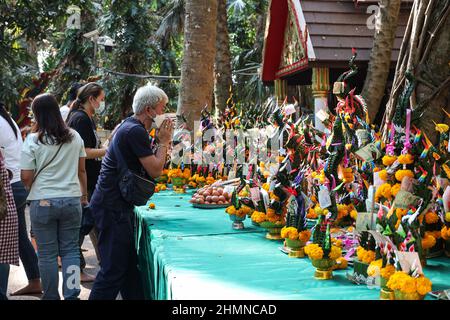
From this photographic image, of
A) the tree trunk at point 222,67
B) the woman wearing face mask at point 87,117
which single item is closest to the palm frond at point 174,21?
the tree trunk at point 222,67

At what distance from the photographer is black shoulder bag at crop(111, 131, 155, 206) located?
3.39m

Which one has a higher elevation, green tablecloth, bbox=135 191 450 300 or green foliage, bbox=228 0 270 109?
green foliage, bbox=228 0 270 109

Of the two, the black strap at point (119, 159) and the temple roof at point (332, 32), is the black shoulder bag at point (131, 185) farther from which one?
the temple roof at point (332, 32)

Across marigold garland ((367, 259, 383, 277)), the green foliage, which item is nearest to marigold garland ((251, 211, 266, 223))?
marigold garland ((367, 259, 383, 277))

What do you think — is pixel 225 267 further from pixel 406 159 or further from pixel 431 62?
pixel 431 62

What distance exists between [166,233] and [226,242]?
45 cm

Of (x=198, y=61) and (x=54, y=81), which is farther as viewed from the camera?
(x=54, y=81)

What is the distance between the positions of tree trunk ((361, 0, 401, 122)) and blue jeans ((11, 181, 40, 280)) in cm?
333

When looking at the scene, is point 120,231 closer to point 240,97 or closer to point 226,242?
point 226,242

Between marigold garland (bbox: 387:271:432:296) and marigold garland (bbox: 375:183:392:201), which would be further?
marigold garland (bbox: 375:183:392:201)

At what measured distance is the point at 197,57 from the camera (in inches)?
278

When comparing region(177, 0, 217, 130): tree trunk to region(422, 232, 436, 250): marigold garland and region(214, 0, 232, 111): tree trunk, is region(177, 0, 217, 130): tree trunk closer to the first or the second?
region(214, 0, 232, 111): tree trunk
